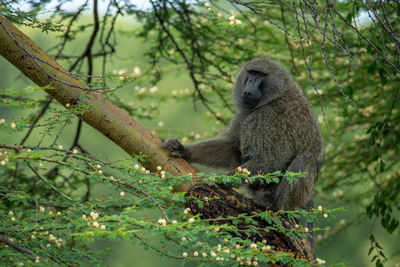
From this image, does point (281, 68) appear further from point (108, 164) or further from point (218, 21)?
point (108, 164)

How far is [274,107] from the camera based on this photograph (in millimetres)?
4336

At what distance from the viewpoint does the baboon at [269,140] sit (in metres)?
4.08

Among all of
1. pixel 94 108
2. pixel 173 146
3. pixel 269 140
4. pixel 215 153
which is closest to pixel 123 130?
pixel 94 108

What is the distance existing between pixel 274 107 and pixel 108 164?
215 centimetres

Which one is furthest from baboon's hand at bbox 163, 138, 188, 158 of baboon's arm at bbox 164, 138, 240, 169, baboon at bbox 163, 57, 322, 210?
baboon's arm at bbox 164, 138, 240, 169

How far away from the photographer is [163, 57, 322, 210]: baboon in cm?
408

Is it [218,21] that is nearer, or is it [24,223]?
[24,223]

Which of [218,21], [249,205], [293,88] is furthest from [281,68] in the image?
[249,205]

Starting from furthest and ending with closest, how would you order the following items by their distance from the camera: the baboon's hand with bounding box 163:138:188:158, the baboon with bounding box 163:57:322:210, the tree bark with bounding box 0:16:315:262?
the baboon with bounding box 163:57:322:210 < the baboon's hand with bounding box 163:138:188:158 < the tree bark with bounding box 0:16:315:262

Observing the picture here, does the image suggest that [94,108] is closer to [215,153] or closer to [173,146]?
[173,146]

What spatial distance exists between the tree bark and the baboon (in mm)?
197

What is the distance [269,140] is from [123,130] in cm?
133

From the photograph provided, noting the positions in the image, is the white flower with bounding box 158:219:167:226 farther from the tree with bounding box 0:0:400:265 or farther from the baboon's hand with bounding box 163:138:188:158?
the baboon's hand with bounding box 163:138:188:158

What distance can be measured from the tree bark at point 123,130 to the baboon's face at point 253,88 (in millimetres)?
1009
